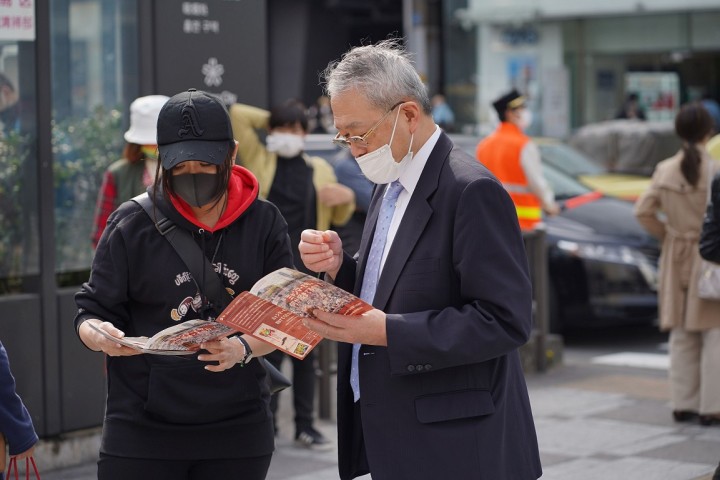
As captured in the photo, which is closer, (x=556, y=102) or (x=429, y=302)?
(x=429, y=302)

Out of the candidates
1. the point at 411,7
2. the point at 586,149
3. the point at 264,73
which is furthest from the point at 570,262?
the point at 411,7

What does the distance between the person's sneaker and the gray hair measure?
13.5 feet

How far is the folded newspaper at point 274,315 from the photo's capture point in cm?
308

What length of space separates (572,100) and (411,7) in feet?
15.9

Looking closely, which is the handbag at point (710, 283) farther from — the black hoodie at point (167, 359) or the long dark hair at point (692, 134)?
the black hoodie at point (167, 359)

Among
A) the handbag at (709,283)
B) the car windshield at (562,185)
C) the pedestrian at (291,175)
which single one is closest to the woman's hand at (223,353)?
the pedestrian at (291,175)

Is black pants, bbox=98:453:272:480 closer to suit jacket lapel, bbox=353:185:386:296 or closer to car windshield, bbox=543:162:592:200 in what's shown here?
suit jacket lapel, bbox=353:185:386:296

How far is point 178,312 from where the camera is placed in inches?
139

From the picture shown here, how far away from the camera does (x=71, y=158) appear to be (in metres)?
7.03

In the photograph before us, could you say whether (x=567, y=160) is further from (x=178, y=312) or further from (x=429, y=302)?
(x=429, y=302)

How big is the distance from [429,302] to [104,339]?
92cm

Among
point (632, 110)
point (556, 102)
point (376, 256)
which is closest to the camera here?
point (376, 256)

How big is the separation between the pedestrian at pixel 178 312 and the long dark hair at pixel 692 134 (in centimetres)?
481

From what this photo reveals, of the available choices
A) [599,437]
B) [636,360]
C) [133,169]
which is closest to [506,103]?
[636,360]
